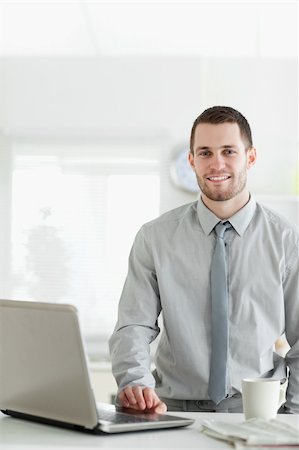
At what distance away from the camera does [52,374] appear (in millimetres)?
1910

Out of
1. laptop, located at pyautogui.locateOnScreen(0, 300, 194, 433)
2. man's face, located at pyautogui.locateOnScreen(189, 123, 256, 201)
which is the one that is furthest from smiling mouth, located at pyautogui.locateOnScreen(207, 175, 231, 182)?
laptop, located at pyautogui.locateOnScreen(0, 300, 194, 433)

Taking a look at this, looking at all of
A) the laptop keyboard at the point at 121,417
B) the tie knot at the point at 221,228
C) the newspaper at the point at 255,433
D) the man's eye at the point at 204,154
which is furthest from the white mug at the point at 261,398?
the man's eye at the point at 204,154

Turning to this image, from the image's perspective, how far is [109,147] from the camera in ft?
18.8

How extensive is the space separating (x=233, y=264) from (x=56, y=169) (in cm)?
323

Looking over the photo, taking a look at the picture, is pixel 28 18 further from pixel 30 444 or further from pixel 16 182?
pixel 30 444

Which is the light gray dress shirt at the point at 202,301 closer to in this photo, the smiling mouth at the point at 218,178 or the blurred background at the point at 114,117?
the smiling mouth at the point at 218,178

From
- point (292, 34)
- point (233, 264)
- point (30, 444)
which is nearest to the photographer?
point (30, 444)

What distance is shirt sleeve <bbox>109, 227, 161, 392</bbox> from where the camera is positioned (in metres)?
2.49

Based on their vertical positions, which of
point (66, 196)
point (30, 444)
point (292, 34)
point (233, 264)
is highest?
point (292, 34)

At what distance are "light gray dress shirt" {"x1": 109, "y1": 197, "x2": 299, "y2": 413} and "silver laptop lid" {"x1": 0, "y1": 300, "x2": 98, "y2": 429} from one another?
0.51 m

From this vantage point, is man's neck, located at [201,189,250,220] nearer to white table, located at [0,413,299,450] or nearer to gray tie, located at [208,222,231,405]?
gray tie, located at [208,222,231,405]

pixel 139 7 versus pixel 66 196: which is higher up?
pixel 139 7

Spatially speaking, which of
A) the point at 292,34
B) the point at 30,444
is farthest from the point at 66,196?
the point at 30,444

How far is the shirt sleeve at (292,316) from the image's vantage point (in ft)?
8.59
